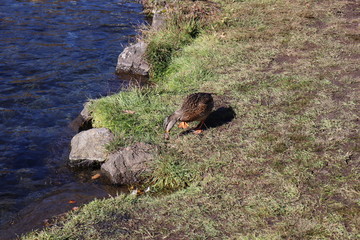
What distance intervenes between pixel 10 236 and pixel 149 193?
1593 mm

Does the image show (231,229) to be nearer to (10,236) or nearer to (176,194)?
(176,194)

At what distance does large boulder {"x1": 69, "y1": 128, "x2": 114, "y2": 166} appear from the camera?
21.8 ft

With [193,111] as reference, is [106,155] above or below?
below

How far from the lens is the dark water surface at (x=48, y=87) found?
6.20 metres

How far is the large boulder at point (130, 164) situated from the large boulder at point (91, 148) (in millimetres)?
360

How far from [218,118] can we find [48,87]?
394 centimetres

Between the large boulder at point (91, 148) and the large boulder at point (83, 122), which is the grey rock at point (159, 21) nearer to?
the large boulder at point (83, 122)

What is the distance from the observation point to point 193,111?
256 inches

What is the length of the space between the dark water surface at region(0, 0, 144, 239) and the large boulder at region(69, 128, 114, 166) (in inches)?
6.9

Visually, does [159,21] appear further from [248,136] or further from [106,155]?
[248,136]

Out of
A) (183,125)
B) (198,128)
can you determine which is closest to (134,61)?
(183,125)

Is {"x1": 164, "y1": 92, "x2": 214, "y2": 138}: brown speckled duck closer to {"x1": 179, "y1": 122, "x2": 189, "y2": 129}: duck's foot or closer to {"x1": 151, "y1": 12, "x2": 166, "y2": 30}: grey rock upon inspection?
{"x1": 179, "y1": 122, "x2": 189, "y2": 129}: duck's foot

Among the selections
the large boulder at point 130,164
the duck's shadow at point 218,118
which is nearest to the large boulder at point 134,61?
the duck's shadow at point 218,118

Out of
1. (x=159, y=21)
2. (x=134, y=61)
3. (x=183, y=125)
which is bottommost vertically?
(x=134, y=61)
